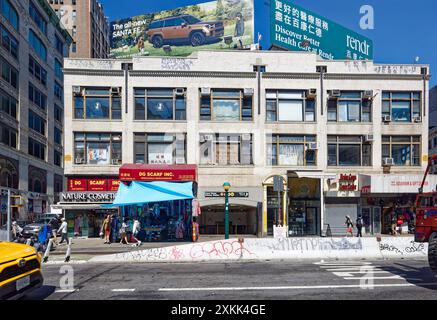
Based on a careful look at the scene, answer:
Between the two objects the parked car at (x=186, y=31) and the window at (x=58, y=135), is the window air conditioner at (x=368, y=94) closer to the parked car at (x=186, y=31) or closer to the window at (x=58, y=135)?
the window at (x=58, y=135)

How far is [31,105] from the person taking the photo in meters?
45.3

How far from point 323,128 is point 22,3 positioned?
1461 inches

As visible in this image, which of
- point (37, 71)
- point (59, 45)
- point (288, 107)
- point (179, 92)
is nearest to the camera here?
point (179, 92)

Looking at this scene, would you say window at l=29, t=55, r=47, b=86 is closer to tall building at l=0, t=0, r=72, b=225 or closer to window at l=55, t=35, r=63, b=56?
tall building at l=0, t=0, r=72, b=225

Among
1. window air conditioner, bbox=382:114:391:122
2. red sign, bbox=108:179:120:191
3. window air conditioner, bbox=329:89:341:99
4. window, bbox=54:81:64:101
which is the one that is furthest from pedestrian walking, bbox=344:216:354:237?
window, bbox=54:81:64:101

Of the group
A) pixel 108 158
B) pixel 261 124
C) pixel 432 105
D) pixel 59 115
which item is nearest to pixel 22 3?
pixel 59 115

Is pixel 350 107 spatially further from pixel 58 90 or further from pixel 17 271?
pixel 58 90

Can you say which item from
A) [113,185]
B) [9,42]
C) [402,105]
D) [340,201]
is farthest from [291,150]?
[9,42]

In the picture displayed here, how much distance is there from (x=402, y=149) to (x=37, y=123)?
136 feet

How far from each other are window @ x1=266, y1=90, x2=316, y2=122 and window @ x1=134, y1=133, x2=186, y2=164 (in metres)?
7.03

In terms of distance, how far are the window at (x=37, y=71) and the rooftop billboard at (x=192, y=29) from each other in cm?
2368

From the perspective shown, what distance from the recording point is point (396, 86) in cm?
2941
